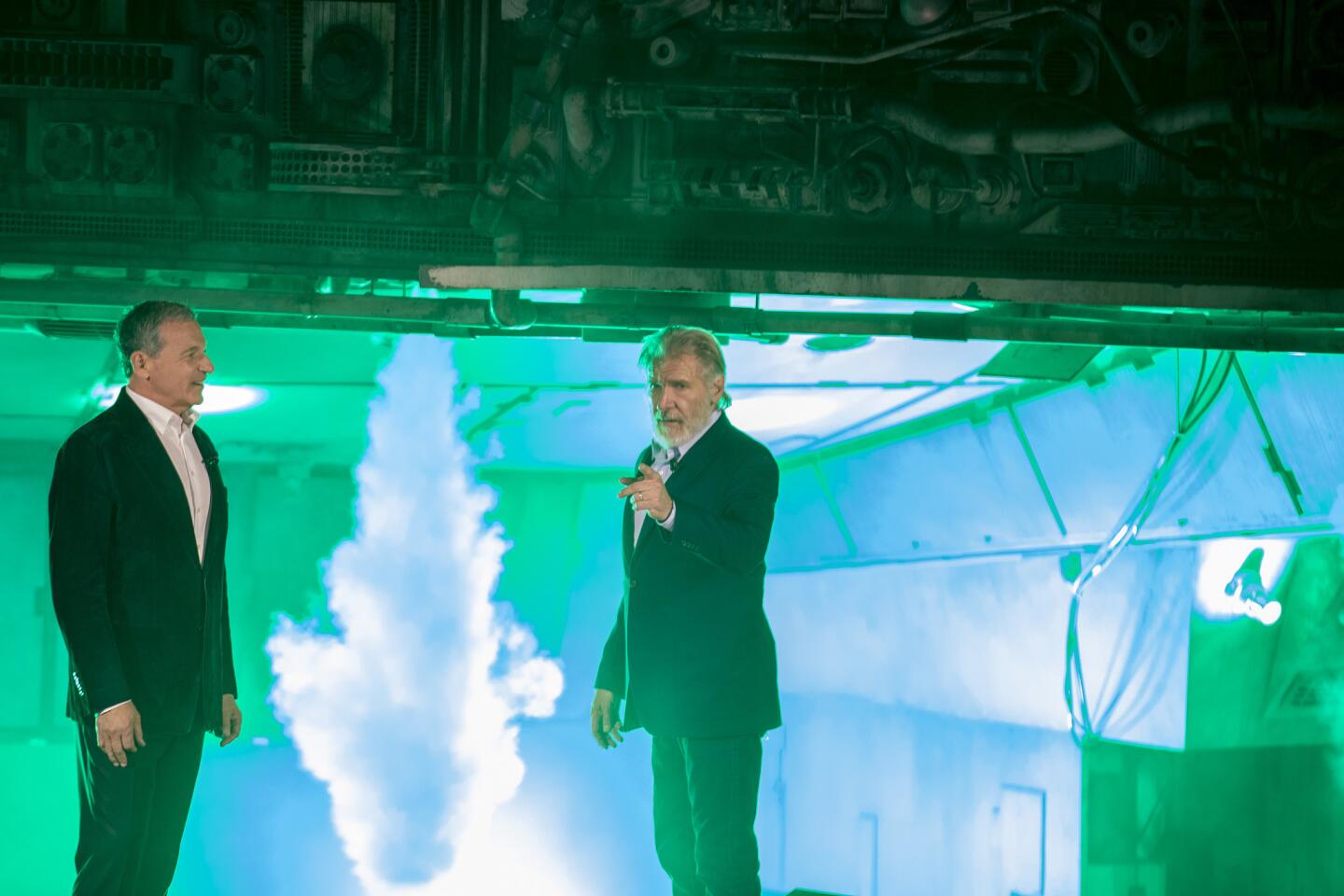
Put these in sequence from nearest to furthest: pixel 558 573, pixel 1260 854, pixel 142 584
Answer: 1. pixel 142 584
2. pixel 1260 854
3. pixel 558 573

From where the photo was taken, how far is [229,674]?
2.87 m

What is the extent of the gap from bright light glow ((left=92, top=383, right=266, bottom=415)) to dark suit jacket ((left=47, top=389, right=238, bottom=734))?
387 centimetres

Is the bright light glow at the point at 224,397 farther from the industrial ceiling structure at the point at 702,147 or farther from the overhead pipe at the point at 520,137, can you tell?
the overhead pipe at the point at 520,137

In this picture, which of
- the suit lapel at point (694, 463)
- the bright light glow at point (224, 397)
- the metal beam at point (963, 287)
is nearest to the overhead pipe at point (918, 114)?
the metal beam at point (963, 287)

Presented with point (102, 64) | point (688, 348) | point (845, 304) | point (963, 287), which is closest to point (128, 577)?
point (688, 348)

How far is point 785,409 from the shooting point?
6.34 m

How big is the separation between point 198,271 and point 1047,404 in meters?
3.66

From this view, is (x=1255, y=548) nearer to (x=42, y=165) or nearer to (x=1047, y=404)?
(x=1047, y=404)

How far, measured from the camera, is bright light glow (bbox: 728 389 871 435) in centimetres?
601

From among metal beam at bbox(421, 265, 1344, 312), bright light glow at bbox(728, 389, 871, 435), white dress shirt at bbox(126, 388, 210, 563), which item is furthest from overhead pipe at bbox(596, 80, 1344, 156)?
bright light glow at bbox(728, 389, 871, 435)

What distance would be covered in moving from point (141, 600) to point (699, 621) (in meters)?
1.30

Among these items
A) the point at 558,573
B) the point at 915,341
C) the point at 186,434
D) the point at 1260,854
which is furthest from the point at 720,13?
the point at 558,573

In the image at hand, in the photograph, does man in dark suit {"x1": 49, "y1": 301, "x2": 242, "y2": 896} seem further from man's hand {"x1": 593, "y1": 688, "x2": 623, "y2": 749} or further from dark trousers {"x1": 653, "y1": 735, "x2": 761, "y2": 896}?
dark trousers {"x1": 653, "y1": 735, "x2": 761, "y2": 896}

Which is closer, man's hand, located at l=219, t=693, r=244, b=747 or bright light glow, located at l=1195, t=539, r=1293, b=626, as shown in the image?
man's hand, located at l=219, t=693, r=244, b=747
